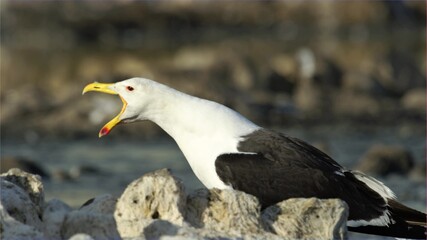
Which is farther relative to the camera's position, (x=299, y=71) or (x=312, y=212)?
(x=299, y=71)

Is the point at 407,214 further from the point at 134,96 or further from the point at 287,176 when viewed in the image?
the point at 134,96

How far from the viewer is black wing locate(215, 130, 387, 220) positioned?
8102 mm

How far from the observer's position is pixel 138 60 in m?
44.2

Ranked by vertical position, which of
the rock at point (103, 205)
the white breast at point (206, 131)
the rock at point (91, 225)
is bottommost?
the rock at point (91, 225)

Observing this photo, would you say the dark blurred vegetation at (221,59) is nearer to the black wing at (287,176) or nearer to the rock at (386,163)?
the rock at (386,163)

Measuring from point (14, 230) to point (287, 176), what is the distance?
8.55 feet

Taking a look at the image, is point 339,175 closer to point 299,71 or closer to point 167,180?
point 167,180

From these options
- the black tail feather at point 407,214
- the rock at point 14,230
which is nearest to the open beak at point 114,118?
the black tail feather at point 407,214

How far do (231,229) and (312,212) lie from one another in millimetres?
628

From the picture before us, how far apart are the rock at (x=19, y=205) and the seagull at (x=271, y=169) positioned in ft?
6.38

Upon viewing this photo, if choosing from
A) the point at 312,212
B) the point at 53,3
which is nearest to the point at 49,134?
the point at 312,212

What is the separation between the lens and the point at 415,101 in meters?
24.9

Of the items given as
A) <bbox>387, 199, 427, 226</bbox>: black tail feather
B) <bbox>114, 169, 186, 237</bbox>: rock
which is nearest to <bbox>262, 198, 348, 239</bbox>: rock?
<bbox>114, 169, 186, 237</bbox>: rock

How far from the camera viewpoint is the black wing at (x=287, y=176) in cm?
810
